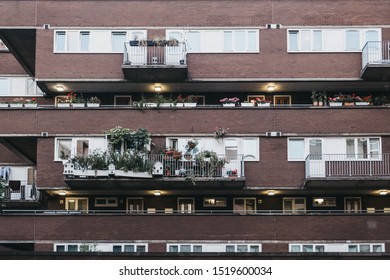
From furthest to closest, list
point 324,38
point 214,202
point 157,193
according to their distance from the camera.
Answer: point 324,38
point 214,202
point 157,193

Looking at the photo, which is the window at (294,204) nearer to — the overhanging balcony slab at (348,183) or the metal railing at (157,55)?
the overhanging balcony slab at (348,183)

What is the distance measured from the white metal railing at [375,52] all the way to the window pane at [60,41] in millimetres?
13521

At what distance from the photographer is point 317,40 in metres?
44.9

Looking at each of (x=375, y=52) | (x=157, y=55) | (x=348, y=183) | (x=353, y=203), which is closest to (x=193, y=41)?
(x=157, y=55)

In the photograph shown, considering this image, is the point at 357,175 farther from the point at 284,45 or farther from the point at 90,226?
the point at 90,226

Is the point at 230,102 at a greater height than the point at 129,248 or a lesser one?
greater

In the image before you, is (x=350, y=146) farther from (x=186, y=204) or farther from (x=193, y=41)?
(x=193, y=41)

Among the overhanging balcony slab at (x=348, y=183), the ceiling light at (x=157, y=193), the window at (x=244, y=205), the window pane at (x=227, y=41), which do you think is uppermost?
the window pane at (x=227, y=41)

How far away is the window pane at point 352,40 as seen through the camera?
44812 millimetres

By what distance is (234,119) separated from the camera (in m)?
43.4

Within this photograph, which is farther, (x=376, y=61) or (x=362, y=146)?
(x=376, y=61)

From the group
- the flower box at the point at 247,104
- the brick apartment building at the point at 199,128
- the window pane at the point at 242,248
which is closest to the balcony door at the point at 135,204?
the brick apartment building at the point at 199,128

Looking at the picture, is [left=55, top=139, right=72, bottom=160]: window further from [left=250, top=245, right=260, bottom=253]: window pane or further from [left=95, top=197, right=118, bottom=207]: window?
[left=250, top=245, right=260, bottom=253]: window pane

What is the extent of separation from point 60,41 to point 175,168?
8205 mm
